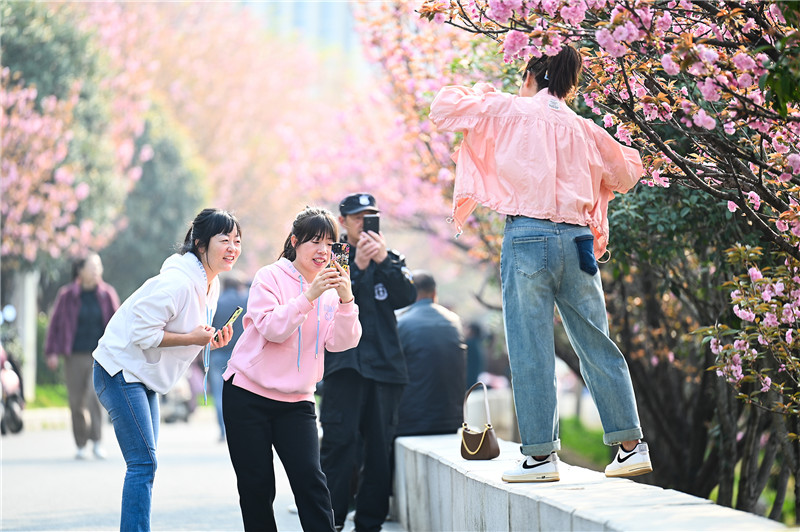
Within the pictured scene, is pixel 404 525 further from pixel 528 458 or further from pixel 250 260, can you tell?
pixel 250 260

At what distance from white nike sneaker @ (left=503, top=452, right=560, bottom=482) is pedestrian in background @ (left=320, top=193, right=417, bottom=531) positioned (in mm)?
1835

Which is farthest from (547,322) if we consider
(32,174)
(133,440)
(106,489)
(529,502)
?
(32,174)

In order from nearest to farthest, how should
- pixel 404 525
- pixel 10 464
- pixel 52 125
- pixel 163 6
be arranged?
pixel 404 525, pixel 10 464, pixel 52 125, pixel 163 6

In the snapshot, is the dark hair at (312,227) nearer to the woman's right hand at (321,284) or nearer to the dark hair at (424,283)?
the woman's right hand at (321,284)

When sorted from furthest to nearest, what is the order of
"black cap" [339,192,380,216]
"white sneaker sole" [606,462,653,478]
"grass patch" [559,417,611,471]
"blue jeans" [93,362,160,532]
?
"grass patch" [559,417,611,471] → "black cap" [339,192,380,216] → "blue jeans" [93,362,160,532] → "white sneaker sole" [606,462,653,478]

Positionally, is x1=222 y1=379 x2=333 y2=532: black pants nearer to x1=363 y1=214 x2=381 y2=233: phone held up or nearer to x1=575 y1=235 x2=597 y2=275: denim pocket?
x1=575 y1=235 x2=597 y2=275: denim pocket

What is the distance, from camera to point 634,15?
450 cm

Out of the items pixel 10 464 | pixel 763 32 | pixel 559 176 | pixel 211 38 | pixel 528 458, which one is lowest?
pixel 10 464

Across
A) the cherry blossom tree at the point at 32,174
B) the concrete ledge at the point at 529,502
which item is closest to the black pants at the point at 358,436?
the concrete ledge at the point at 529,502

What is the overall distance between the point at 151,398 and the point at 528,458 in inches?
76.0

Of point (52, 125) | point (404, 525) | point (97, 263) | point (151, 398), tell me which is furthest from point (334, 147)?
point (151, 398)

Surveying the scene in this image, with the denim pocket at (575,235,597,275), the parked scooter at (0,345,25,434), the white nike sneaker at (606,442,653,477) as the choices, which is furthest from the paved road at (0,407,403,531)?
the denim pocket at (575,235,597,275)

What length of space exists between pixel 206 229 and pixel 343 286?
2.94 ft

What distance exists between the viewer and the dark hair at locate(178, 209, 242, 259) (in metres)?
5.75
